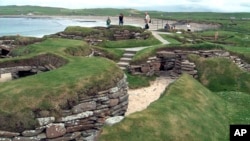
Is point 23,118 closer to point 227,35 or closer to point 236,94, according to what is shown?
point 236,94

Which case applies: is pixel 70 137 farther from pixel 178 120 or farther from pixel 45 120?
pixel 178 120

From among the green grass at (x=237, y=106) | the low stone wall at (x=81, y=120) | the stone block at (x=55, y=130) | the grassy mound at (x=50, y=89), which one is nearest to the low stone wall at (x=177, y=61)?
the green grass at (x=237, y=106)

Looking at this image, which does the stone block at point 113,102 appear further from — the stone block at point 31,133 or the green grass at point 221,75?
the green grass at point 221,75

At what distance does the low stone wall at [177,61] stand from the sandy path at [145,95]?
115cm

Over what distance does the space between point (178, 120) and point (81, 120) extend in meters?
3.95

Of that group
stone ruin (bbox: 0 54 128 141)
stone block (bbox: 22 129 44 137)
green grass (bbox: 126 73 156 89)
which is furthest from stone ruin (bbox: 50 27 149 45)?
stone block (bbox: 22 129 44 137)

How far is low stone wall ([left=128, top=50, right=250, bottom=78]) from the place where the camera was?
85.4 ft

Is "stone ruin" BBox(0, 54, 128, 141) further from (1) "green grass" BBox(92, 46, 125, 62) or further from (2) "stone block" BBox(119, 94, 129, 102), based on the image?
(1) "green grass" BBox(92, 46, 125, 62)

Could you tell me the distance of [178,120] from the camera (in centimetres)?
1465

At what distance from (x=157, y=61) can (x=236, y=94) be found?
696cm

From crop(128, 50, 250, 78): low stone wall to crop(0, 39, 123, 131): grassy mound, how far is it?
766 cm

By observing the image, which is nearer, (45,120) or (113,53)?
(45,120)

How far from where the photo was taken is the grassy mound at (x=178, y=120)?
13.0 metres

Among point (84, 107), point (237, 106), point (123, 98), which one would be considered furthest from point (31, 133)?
point (237, 106)
